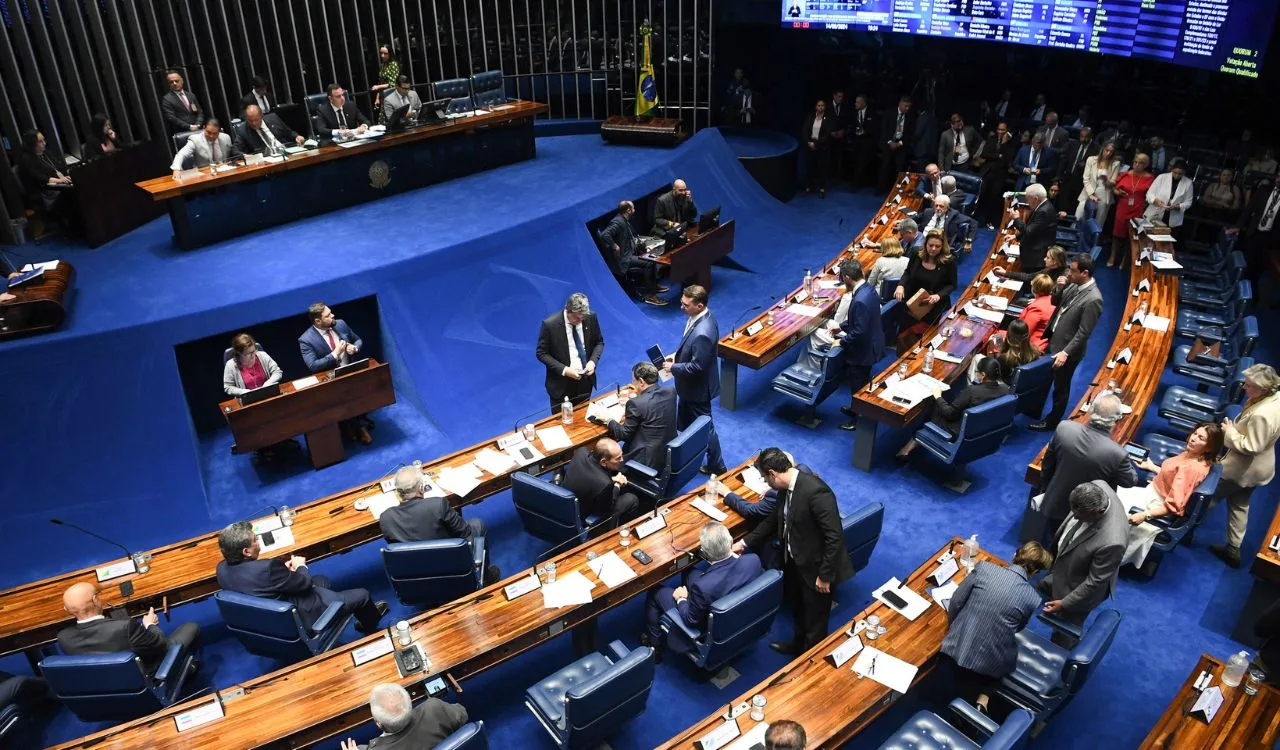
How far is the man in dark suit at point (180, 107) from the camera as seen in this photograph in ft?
36.6

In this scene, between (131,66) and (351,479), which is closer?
(351,479)

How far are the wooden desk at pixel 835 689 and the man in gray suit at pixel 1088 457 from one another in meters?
1.59

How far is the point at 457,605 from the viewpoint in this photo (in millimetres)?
5477

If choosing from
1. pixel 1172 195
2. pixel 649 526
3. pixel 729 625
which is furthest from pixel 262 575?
pixel 1172 195

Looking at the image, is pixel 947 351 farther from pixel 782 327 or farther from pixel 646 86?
pixel 646 86

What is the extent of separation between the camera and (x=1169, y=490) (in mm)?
6367

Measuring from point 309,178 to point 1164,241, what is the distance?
34.2 ft

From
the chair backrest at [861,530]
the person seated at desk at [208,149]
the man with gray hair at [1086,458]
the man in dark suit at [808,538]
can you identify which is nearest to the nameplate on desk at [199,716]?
the man in dark suit at [808,538]

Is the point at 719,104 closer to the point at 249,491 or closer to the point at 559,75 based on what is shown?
the point at 559,75

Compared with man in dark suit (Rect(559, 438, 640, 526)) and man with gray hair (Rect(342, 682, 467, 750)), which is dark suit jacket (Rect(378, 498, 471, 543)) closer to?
man in dark suit (Rect(559, 438, 640, 526))

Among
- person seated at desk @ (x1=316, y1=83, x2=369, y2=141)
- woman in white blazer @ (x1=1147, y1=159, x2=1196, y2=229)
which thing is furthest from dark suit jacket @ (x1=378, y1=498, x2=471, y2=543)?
woman in white blazer @ (x1=1147, y1=159, x2=1196, y2=229)

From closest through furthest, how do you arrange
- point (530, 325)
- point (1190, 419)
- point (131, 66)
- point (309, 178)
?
1. point (1190, 419)
2. point (530, 325)
3. point (309, 178)
4. point (131, 66)

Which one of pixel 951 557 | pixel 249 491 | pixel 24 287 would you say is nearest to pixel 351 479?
pixel 249 491

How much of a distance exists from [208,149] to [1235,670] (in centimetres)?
1080
